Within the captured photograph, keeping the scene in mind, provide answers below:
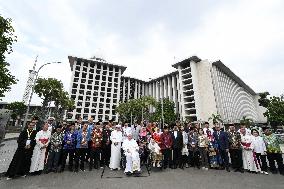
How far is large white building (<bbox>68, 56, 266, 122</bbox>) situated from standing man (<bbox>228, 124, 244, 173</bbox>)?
58359mm

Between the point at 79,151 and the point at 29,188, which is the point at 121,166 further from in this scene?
the point at 29,188

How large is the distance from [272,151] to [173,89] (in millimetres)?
72282

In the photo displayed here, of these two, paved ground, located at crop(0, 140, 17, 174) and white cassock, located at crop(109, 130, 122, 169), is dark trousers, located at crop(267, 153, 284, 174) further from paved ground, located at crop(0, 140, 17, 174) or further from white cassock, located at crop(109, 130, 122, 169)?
paved ground, located at crop(0, 140, 17, 174)

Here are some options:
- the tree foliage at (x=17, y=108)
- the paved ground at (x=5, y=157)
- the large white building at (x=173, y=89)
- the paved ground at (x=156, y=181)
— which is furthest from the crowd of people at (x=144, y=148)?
the large white building at (x=173, y=89)

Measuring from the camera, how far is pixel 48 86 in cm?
3559

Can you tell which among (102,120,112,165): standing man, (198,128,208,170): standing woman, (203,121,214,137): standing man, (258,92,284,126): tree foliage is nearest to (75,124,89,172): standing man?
(102,120,112,165): standing man

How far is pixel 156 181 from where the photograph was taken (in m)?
7.09

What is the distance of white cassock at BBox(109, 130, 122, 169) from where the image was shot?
912cm

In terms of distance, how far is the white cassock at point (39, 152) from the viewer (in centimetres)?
791

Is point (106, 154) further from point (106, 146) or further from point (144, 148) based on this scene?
point (144, 148)

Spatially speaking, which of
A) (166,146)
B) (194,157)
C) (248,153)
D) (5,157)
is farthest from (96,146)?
(248,153)

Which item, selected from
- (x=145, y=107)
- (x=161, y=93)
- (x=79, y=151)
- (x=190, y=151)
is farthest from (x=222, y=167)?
(x=161, y=93)

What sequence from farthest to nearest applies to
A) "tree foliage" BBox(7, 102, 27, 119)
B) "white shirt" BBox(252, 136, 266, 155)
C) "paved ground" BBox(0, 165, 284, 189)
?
"tree foliage" BBox(7, 102, 27, 119), "white shirt" BBox(252, 136, 266, 155), "paved ground" BBox(0, 165, 284, 189)

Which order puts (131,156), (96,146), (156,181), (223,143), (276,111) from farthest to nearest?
(276,111) < (223,143) < (96,146) < (131,156) < (156,181)
